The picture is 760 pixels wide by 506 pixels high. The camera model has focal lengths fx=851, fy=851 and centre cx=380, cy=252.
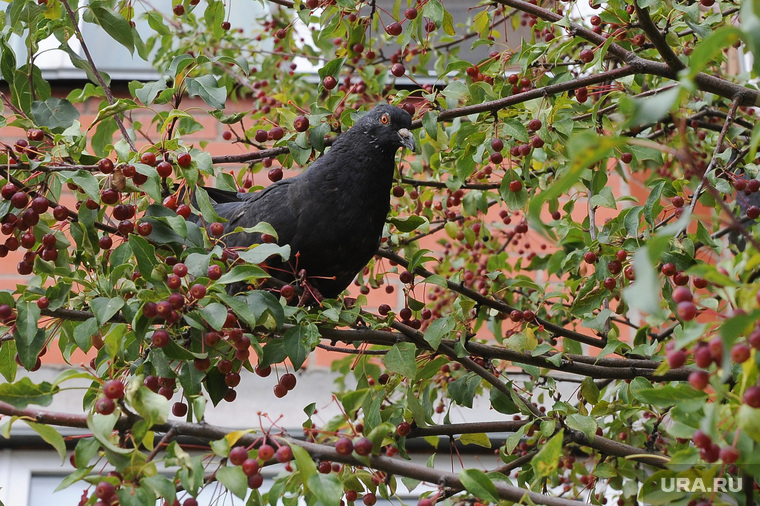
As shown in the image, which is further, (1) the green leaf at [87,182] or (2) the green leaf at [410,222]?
(2) the green leaf at [410,222]

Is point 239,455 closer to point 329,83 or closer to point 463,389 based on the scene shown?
point 463,389

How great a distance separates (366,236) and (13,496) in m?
1.45

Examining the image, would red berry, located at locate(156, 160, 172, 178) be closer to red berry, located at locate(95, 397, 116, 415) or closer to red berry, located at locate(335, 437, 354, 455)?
red berry, located at locate(95, 397, 116, 415)

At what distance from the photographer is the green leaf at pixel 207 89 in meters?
1.51

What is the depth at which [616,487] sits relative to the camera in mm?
1700

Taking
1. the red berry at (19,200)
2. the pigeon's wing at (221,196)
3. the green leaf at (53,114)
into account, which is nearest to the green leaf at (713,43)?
the red berry at (19,200)

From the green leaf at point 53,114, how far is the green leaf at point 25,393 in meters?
0.66

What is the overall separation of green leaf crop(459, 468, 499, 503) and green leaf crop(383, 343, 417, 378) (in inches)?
14.7

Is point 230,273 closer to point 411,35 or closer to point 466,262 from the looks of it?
point 411,35

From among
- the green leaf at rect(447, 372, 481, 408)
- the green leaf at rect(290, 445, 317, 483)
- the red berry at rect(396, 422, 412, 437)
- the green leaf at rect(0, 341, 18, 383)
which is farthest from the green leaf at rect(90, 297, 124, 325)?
the green leaf at rect(447, 372, 481, 408)

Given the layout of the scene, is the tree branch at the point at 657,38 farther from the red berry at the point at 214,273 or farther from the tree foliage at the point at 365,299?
the red berry at the point at 214,273

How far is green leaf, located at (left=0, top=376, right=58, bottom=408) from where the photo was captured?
1.01 meters

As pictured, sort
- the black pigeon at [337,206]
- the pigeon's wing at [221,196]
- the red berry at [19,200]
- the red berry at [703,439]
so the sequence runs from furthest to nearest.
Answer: the pigeon's wing at [221,196] → the black pigeon at [337,206] → the red berry at [19,200] → the red berry at [703,439]

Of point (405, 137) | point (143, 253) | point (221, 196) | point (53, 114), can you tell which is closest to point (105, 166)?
point (143, 253)
